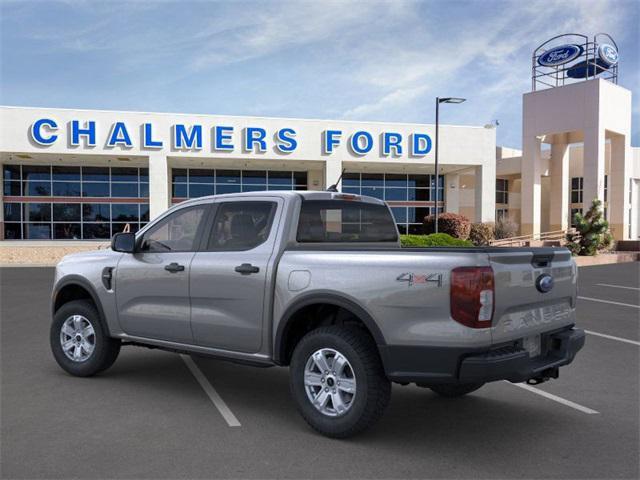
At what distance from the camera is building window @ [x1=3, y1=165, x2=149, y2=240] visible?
1283 inches

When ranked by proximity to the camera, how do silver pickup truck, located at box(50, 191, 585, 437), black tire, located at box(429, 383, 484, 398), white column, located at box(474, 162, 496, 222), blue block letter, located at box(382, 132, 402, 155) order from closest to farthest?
1. silver pickup truck, located at box(50, 191, 585, 437)
2. black tire, located at box(429, 383, 484, 398)
3. blue block letter, located at box(382, 132, 402, 155)
4. white column, located at box(474, 162, 496, 222)

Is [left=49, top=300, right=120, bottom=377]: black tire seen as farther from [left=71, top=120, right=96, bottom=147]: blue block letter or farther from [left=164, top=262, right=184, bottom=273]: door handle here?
[left=71, top=120, right=96, bottom=147]: blue block letter

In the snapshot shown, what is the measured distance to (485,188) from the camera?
3406 cm

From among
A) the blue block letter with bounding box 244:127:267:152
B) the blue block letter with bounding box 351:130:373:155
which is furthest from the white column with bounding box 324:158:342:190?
the blue block letter with bounding box 244:127:267:152

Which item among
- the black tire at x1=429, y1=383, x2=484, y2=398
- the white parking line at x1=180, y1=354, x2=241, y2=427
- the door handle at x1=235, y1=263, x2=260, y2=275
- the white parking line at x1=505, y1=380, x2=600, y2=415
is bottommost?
the white parking line at x1=505, y1=380, x2=600, y2=415

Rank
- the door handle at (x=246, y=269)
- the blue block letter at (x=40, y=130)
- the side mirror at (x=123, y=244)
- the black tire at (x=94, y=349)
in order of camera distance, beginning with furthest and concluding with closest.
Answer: the blue block letter at (x=40, y=130) < the black tire at (x=94, y=349) < the side mirror at (x=123, y=244) < the door handle at (x=246, y=269)

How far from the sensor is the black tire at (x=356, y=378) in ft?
14.1

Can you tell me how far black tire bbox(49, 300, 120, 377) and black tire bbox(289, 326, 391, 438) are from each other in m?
2.55

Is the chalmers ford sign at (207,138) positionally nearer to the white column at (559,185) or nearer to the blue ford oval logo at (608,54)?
the white column at (559,185)

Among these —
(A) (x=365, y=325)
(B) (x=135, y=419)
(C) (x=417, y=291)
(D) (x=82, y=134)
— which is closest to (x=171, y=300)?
(B) (x=135, y=419)

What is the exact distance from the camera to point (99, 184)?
33500mm

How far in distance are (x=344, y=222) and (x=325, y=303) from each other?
125 cm

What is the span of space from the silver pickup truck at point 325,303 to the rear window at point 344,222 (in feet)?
0.04

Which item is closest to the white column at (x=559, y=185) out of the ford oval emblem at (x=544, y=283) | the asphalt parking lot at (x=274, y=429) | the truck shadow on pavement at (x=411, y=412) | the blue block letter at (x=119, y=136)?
the blue block letter at (x=119, y=136)
